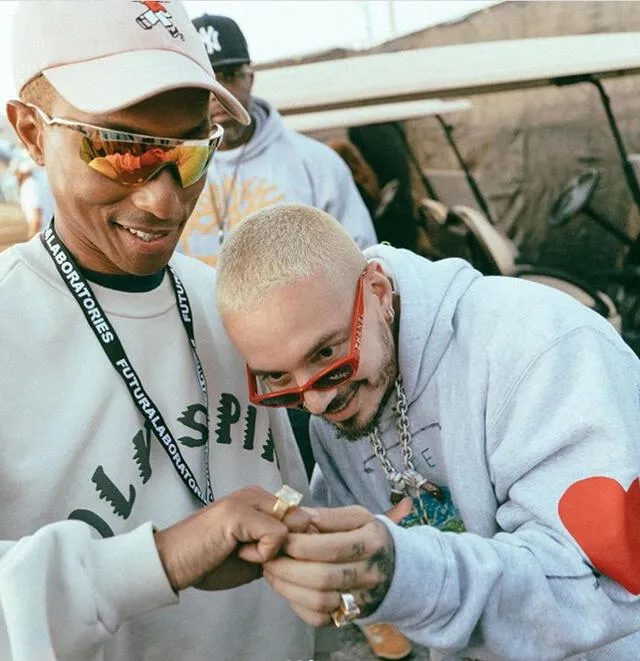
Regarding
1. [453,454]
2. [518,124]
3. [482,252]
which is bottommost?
[482,252]

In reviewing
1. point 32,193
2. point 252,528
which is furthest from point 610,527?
point 32,193

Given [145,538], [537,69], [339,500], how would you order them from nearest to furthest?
[145,538], [339,500], [537,69]

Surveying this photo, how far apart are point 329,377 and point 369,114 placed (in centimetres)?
433

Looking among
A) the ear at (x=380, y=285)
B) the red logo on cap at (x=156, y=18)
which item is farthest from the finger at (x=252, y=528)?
the red logo on cap at (x=156, y=18)

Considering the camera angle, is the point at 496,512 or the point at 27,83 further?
the point at 496,512

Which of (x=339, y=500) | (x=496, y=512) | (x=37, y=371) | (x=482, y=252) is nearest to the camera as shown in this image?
(x=37, y=371)

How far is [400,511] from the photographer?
84.0 inches

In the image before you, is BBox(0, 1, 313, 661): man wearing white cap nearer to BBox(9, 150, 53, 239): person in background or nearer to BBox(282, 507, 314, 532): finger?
BBox(282, 507, 314, 532): finger

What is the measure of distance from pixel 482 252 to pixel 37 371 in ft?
15.5

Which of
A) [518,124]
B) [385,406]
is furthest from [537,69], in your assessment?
[385,406]

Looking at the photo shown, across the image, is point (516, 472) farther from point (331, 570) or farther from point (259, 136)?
point (259, 136)

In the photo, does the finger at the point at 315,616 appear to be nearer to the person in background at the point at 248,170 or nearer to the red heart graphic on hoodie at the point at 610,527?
the red heart graphic on hoodie at the point at 610,527

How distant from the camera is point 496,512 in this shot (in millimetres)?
2080

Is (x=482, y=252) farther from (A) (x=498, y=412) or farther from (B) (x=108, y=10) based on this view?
(B) (x=108, y=10)
